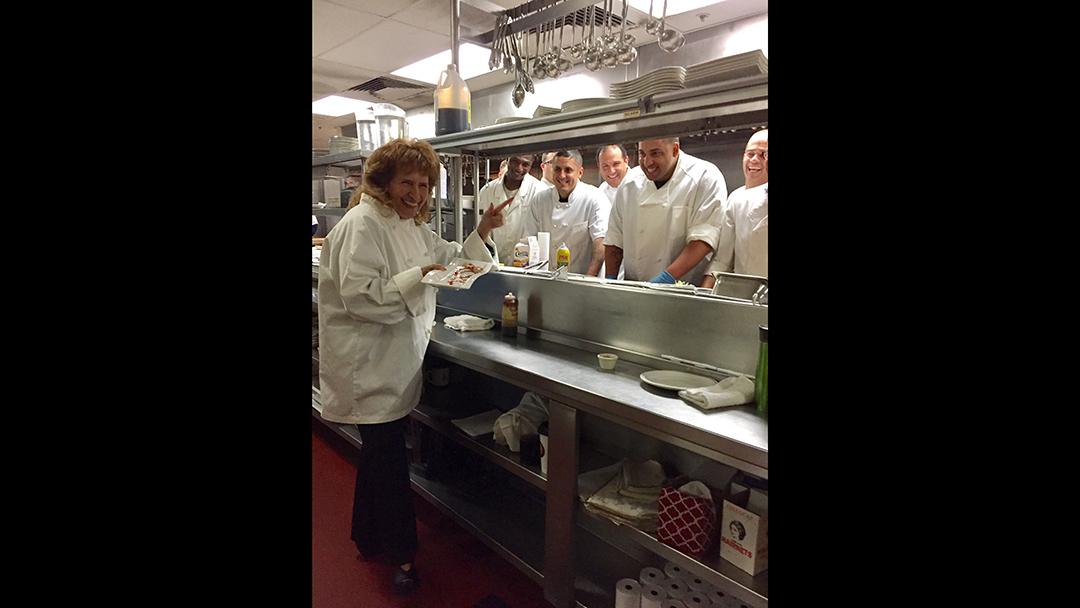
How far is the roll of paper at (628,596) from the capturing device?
5.49ft

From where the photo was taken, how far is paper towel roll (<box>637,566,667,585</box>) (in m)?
1.70

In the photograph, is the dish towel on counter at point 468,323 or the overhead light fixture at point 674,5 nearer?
the dish towel on counter at point 468,323

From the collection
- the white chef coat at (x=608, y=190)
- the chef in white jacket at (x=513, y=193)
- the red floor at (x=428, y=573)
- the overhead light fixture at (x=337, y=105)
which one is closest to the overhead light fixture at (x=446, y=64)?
the chef in white jacket at (x=513, y=193)

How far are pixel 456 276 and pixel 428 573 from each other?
3.84ft

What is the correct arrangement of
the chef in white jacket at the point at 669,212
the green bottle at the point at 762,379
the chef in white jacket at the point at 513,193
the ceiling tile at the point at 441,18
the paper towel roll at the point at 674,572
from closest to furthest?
the green bottle at the point at 762,379 < the paper towel roll at the point at 674,572 < the chef in white jacket at the point at 669,212 < the ceiling tile at the point at 441,18 < the chef in white jacket at the point at 513,193

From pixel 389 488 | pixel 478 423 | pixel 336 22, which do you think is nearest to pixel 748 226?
pixel 478 423

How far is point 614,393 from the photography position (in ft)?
5.38

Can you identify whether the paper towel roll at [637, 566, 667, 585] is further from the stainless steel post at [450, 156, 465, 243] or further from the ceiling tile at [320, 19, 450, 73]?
the ceiling tile at [320, 19, 450, 73]

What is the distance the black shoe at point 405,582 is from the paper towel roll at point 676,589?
97cm

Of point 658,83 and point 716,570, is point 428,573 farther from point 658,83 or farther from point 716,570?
point 658,83

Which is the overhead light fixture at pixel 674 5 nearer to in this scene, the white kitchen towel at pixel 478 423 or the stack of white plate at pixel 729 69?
the stack of white plate at pixel 729 69
